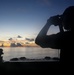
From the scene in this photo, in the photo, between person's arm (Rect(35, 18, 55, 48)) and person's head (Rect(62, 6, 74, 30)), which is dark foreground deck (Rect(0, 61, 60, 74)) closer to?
person's arm (Rect(35, 18, 55, 48))

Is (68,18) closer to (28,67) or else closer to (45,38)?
(45,38)

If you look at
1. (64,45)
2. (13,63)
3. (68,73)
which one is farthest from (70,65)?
(13,63)

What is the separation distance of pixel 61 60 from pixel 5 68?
493 centimetres

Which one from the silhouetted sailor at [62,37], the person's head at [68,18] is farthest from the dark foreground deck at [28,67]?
the person's head at [68,18]

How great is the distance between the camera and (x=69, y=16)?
2.63 meters

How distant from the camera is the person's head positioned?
8.58 ft

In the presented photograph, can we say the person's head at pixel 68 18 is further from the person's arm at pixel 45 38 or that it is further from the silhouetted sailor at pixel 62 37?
the person's arm at pixel 45 38

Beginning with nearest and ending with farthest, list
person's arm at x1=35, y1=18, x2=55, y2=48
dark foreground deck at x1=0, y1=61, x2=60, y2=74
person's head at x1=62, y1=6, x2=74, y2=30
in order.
→ 1. person's head at x1=62, y1=6, x2=74, y2=30
2. person's arm at x1=35, y1=18, x2=55, y2=48
3. dark foreground deck at x1=0, y1=61, x2=60, y2=74

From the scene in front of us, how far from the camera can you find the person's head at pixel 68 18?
8.58 ft

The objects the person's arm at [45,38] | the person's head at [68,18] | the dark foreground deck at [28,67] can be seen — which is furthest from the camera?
the dark foreground deck at [28,67]

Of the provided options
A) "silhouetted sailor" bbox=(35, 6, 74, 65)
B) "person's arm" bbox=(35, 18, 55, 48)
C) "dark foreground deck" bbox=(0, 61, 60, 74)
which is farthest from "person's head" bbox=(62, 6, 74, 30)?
"dark foreground deck" bbox=(0, 61, 60, 74)

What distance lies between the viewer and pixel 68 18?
2.66m

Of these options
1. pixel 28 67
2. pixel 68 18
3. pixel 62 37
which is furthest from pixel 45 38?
pixel 28 67

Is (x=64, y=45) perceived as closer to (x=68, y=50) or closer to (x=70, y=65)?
(x=68, y=50)
